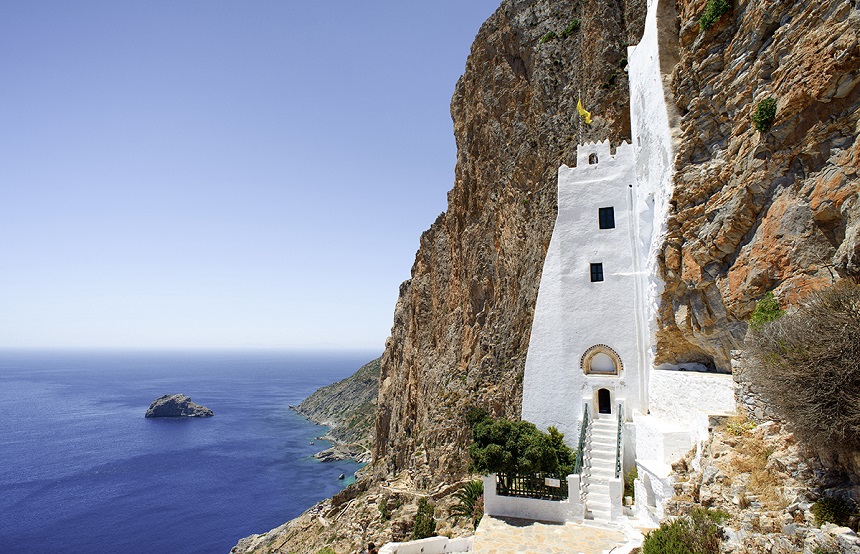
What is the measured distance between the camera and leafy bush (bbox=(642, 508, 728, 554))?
9.01 m

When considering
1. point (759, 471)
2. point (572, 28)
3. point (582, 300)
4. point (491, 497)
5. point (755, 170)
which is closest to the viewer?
point (759, 471)

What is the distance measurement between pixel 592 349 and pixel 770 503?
11111 millimetres

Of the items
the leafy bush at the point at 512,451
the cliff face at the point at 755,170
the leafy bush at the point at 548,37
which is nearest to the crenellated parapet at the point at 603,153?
the cliff face at the point at 755,170

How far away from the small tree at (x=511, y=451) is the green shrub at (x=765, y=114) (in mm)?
11072

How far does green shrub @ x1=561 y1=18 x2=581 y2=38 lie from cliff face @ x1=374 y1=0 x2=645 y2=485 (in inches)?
9.9

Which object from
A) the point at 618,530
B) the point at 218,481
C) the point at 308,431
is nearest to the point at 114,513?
the point at 218,481

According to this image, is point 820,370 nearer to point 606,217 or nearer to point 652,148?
point 652,148

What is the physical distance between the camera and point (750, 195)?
40.7ft

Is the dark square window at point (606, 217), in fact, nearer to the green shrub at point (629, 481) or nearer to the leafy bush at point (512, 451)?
the leafy bush at point (512, 451)

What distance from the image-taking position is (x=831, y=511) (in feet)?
24.8

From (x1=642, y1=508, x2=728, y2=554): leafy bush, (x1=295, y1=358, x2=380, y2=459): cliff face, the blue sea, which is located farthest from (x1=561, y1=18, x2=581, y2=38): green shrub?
(x1=295, y1=358, x2=380, y2=459): cliff face

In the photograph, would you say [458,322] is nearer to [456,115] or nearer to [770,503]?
[456,115]

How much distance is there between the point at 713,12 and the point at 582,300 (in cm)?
1070

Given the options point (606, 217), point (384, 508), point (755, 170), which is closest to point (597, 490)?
point (755, 170)
